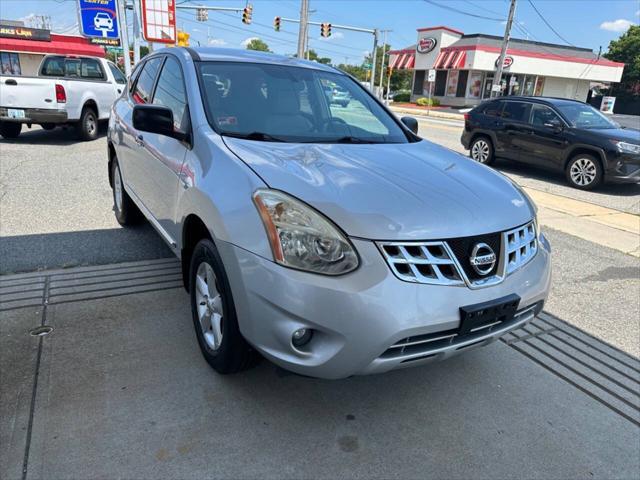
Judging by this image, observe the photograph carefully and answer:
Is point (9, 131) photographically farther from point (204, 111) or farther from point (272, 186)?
point (272, 186)

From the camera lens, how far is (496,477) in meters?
2.23

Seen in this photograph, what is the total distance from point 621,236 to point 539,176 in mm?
4558

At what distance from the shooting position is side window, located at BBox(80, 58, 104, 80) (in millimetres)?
11719

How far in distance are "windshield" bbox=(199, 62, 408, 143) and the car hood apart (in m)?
0.25

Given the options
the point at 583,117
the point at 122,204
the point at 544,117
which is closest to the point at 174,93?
the point at 122,204

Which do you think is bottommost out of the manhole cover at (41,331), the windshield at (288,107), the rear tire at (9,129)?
the rear tire at (9,129)

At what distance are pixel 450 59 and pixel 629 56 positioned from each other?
25.4 meters

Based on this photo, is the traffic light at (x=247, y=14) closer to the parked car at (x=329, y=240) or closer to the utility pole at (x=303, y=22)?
the utility pole at (x=303, y=22)

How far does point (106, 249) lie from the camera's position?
183 inches

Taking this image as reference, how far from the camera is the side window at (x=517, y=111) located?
402 inches

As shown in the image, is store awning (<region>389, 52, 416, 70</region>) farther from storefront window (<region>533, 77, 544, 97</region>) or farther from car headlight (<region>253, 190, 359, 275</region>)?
car headlight (<region>253, 190, 359, 275</region>)

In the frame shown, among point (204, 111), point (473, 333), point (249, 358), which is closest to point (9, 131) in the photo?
point (204, 111)

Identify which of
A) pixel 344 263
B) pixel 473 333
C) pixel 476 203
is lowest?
pixel 473 333

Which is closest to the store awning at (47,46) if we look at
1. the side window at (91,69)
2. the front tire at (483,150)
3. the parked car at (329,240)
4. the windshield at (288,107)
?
the side window at (91,69)
